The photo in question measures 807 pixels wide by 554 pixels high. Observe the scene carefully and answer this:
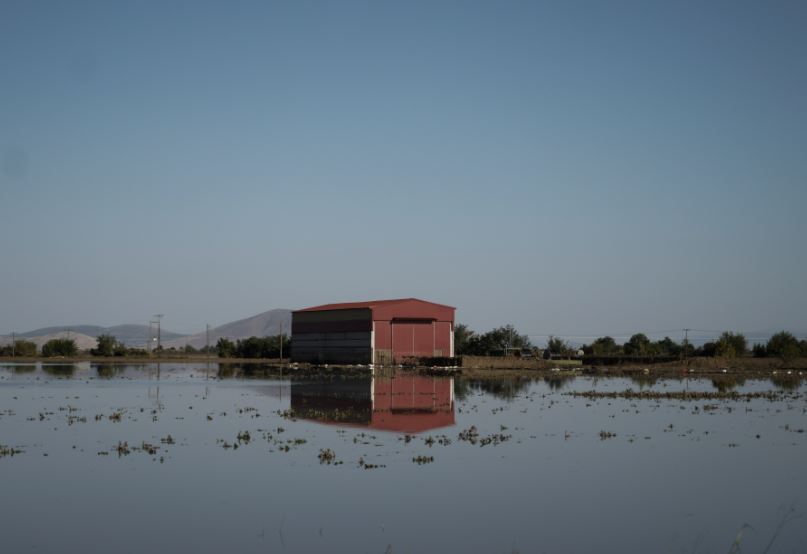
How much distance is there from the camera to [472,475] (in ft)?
64.8

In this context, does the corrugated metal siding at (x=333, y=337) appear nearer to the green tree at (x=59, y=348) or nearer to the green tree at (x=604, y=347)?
the green tree at (x=604, y=347)

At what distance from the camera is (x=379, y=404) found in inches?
1533

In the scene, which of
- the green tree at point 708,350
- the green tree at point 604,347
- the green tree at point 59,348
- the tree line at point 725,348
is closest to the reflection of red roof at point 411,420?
the tree line at point 725,348

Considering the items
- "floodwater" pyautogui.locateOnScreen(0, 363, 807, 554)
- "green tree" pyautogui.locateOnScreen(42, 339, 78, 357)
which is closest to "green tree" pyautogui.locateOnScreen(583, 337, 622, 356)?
"green tree" pyautogui.locateOnScreen(42, 339, 78, 357)

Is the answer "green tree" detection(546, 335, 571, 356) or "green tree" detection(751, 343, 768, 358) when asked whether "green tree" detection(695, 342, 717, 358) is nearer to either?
"green tree" detection(751, 343, 768, 358)

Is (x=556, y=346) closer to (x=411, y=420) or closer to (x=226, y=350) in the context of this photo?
(x=226, y=350)

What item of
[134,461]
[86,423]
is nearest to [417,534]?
[134,461]

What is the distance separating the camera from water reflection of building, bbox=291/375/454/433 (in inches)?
1222

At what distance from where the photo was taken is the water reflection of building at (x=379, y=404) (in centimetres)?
3105

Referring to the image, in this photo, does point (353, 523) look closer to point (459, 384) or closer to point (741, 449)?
point (741, 449)

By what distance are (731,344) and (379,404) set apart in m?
78.6

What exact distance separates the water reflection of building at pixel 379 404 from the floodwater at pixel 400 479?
31 centimetres

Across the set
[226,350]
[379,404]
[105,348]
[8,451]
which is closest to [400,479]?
[8,451]

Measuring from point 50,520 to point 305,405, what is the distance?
23.5 meters
